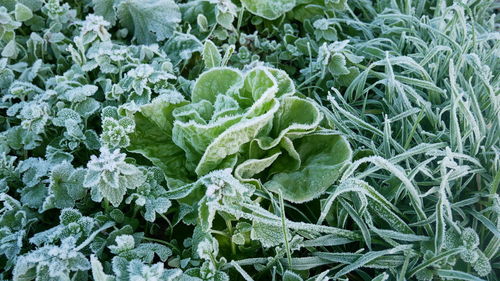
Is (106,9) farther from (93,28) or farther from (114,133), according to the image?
(114,133)

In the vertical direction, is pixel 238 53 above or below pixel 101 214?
above

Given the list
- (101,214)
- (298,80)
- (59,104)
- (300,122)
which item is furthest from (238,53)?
(101,214)

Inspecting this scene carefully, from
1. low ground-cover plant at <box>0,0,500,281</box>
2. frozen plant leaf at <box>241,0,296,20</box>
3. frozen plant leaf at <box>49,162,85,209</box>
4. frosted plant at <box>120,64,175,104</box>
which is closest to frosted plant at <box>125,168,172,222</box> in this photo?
low ground-cover plant at <box>0,0,500,281</box>

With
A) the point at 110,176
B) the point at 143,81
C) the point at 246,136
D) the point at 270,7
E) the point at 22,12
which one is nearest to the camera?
the point at 110,176

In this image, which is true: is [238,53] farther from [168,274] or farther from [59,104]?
[168,274]

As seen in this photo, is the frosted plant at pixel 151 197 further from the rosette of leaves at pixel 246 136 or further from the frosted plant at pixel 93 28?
the frosted plant at pixel 93 28

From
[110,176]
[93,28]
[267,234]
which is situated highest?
[93,28]

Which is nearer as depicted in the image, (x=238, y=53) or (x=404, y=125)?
(x=404, y=125)

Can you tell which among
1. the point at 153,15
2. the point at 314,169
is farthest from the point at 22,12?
the point at 314,169
